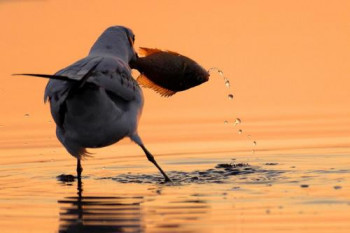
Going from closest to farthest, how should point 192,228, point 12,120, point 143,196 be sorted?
point 192,228, point 143,196, point 12,120

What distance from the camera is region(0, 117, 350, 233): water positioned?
11.8 metres

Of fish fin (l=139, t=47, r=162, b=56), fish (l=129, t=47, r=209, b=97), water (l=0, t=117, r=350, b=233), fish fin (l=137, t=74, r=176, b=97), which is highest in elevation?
fish fin (l=139, t=47, r=162, b=56)

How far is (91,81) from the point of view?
1359 cm

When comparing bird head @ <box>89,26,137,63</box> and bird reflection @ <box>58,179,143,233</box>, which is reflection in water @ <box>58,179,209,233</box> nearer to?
bird reflection @ <box>58,179,143,233</box>

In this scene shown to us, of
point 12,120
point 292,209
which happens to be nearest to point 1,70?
point 12,120

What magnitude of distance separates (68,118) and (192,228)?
2.99 meters

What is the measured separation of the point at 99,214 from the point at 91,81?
1.70 m

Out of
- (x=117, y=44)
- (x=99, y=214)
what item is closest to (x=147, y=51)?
(x=117, y=44)

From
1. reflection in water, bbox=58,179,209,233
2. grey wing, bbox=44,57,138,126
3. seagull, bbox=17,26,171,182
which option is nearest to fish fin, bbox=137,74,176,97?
seagull, bbox=17,26,171,182

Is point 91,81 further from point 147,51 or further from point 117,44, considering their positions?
point 147,51

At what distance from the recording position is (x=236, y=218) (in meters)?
11.9

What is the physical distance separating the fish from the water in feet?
3.32

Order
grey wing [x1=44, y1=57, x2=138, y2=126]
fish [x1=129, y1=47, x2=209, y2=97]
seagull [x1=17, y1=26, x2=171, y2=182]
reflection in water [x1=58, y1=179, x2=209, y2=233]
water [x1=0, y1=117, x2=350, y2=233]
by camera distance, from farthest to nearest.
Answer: fish [x1=129, y1=47, x2=209, y2=97] → seagull [x1=17, y1=26, x2=171, y2=182] → grey wing [x1=44, y1=57, x2=138, y2=126] → water [x1=0, y1=117, x2=350, y2=233] → reflection in water [x1=58, y1=179, x2=209, y2=233]

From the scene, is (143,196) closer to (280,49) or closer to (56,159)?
(56,159)
